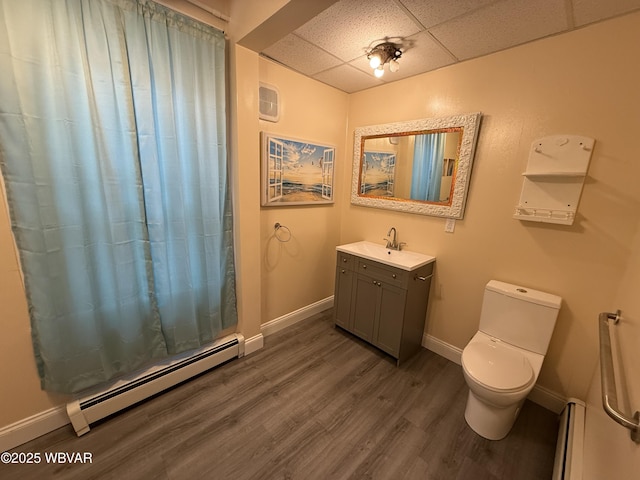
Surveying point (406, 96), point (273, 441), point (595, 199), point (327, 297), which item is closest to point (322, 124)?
point (406, 96)

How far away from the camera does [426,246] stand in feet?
7.66

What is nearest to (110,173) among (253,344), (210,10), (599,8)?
(210,10)

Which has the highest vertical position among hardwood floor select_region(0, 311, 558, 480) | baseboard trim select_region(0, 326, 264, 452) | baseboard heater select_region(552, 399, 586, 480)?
baseboard heater select_region(552, 399, 586, 480)

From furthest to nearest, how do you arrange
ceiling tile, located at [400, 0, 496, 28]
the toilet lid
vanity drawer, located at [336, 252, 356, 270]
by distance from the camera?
vanity drawer, located at [336, 252, 356, 270], the toilet lid, ceiling tile, located at [400, 0, 496, 28]

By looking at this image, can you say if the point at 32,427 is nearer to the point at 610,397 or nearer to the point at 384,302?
the point at 384,302

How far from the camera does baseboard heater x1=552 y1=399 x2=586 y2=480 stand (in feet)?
4.08

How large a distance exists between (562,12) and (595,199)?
1.05 meters

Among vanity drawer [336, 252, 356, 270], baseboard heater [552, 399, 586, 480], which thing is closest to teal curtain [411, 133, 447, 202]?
vanity drawer [336, 252, 356, 270]

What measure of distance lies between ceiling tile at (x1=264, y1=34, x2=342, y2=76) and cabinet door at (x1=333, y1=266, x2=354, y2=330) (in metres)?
1.77

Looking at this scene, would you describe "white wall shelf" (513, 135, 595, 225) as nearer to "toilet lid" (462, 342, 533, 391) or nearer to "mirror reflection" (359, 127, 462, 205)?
"mirror reflection" (359, 127, 462, 205)

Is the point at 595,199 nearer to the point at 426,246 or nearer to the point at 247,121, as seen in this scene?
the point at 426,246

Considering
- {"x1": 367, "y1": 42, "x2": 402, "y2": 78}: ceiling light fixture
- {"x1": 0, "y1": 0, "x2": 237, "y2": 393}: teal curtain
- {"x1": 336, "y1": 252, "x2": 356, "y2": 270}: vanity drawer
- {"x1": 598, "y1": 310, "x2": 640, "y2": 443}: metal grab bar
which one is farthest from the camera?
{"x1": 336, "y1": 252, "x2": 356, "y2": 270}: vanity drawer

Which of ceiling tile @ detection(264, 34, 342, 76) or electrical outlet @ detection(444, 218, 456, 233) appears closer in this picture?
ceiling tile @ detection(264, 34, 342, 76)

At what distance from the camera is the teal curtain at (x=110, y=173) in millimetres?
1205
